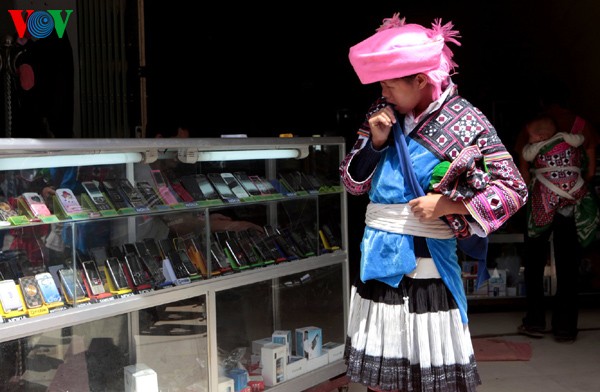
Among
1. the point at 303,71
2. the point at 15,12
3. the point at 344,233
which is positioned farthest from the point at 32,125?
the point at 303,71

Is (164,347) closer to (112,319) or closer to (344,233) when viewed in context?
(112,319)

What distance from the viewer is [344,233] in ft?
13.8

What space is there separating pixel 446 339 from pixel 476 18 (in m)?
5.74

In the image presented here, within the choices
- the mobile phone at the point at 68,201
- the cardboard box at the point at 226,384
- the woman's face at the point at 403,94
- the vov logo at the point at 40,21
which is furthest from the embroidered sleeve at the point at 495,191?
the vov logo at the point at 40,21

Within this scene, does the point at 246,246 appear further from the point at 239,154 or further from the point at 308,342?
the point at 308,342

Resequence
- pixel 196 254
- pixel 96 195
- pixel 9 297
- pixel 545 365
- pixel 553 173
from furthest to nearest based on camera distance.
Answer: pixel 553 173 < pixel 545 365 < pixel 196 254 < pixel 96 195 < pixel 9 297

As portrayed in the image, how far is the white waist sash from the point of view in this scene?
8.04 ft

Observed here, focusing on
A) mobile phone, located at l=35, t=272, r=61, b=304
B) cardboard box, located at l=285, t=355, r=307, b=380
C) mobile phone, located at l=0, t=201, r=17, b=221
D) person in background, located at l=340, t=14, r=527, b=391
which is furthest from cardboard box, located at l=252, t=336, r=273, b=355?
mobile phone, located at l=0, t=201, r=17, b=221

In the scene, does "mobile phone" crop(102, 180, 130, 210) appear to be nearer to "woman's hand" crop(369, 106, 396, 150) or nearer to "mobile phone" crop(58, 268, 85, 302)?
"mobile phone" crop(58, 268, 85, 302)

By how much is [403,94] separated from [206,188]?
1.34m

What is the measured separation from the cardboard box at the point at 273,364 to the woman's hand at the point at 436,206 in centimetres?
163

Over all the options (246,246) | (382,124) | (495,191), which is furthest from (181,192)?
(495,191)

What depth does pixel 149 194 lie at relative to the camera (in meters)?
3.24

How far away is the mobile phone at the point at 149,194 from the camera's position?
3.22 meters
